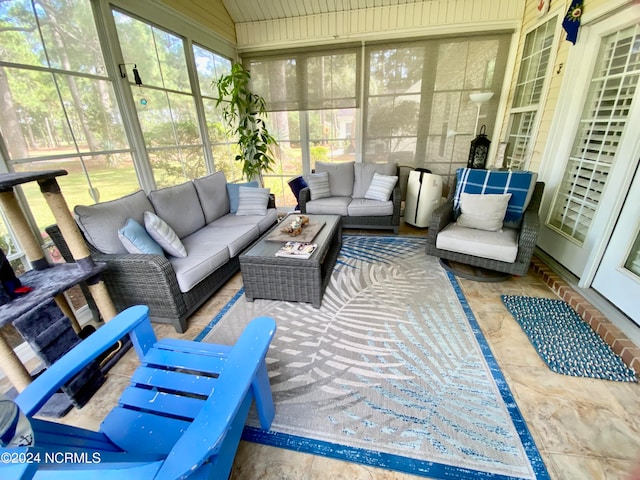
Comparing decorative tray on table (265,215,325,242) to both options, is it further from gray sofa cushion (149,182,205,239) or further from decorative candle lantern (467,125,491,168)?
decorative candle lantern (467,125,491,168)

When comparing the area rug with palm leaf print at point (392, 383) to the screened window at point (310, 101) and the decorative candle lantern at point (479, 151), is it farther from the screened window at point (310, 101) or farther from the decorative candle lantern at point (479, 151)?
the screened window at point (310, 101)

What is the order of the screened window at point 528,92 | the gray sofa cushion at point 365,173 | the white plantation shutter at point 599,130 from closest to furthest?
1. the white plantation shutter at point 599,130
2. the screened window at point 528,92
3. the gray sofa cushion at point 365,173

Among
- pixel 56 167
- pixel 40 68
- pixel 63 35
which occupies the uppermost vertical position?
pixel 63 35

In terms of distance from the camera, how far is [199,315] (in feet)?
6.97

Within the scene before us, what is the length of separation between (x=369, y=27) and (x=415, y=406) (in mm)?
4303

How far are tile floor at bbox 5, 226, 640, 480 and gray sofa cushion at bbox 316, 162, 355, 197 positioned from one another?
2.43 m

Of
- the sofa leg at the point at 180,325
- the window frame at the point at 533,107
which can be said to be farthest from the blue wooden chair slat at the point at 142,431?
the window frame at the point at 533,107

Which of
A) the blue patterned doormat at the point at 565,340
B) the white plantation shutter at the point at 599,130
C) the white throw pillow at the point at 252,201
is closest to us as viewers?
the blue patterned doormat at the point at 565,340

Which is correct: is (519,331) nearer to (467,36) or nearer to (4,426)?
(4,426)

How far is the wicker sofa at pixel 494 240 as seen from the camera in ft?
7.04

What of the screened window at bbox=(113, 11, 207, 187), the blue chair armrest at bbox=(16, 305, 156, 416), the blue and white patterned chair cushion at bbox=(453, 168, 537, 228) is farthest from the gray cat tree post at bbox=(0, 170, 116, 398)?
the blue and white patterned chair cushion at bbox=(453, 168, 537, 228)

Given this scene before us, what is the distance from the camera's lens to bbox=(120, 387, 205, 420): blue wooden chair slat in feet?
3.36

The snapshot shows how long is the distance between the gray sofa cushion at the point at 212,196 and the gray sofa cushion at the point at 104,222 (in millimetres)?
832

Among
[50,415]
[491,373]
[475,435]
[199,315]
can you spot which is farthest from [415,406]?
[50,415]
